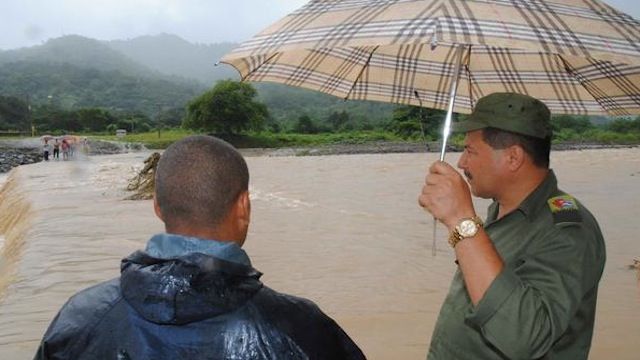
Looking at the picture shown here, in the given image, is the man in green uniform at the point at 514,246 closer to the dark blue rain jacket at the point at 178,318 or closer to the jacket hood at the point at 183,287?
the dark blue rain jacket at the point at 178,318

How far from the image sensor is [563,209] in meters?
1.82

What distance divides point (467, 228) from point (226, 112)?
59.0 m

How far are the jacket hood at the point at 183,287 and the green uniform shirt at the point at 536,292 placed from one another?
68 centimetres

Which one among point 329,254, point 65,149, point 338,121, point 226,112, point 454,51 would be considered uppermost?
point 454,51

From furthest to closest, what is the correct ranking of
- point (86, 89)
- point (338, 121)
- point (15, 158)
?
point (86, 89) → point (338, 121) → point (15, 158)

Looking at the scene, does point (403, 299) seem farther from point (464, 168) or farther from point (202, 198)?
point (202, 198)

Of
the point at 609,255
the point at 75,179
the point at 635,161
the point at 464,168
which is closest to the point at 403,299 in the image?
the point at 609,255

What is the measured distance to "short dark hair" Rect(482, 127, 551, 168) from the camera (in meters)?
1.88

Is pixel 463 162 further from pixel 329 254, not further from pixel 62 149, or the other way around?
pixel 62 149

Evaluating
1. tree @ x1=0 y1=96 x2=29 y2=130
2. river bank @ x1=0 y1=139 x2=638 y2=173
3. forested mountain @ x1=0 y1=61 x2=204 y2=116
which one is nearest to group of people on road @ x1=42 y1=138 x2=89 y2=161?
river bank @ x1=0 y1=139 x2=638 y2=173

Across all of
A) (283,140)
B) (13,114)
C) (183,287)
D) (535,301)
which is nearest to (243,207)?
(183,287)

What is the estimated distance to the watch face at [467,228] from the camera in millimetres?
1628

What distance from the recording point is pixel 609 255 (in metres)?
10.9

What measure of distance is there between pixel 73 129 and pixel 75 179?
55408 millimetres
